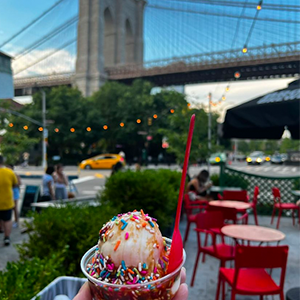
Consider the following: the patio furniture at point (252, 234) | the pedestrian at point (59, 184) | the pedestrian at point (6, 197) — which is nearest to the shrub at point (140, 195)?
the patio furniture at point (252, 234)

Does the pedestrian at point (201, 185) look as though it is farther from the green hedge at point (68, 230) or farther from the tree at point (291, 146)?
the tree at point (291, 146)

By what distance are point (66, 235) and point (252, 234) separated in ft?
7.30

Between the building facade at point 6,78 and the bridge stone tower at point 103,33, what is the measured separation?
1.46 meters

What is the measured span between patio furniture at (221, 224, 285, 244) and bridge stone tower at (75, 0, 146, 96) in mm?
3234

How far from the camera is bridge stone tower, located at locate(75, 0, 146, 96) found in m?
4.74

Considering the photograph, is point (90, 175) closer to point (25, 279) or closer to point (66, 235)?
point (66, 235)

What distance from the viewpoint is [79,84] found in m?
33.4

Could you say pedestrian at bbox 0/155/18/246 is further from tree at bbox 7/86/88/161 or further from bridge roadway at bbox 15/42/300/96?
bridge roadway at bbox 15/42/300/96

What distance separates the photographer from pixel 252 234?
344cm

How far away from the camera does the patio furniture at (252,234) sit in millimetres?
3233

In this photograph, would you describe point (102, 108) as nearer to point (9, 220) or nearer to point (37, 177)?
point (37, 177)

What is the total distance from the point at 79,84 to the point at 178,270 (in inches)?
1368

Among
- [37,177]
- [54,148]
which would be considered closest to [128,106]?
[54,148]

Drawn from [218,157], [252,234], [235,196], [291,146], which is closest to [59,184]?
[235,196]
